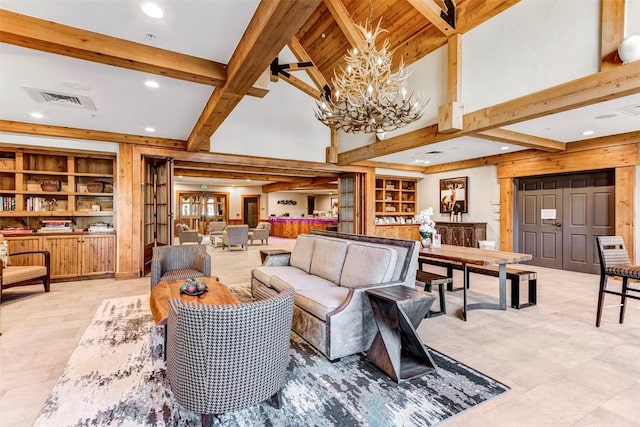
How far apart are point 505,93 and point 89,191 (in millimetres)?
6938

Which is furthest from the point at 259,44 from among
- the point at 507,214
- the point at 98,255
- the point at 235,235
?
the point at 235,235

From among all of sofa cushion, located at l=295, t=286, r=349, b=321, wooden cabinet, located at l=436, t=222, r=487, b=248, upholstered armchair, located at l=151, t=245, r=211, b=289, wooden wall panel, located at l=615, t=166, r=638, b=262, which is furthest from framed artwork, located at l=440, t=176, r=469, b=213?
upholstered armchair, located at l=151, t=245, r=211, b=289

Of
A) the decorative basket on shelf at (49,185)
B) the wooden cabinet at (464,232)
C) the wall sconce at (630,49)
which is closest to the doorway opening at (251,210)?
the wooden cabinet at (464,232)

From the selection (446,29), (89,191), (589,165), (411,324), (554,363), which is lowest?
(554,363)

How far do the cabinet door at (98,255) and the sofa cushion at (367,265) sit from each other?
15.0 ft

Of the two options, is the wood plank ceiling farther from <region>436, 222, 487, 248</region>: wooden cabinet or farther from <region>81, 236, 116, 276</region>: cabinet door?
<region>436, 222, 487, 248</region>: wooden cabinet

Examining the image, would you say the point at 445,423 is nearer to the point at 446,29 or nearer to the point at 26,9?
the point at 26,9

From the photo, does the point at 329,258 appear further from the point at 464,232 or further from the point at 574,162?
the point at 574,162

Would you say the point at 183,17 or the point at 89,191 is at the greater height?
the point at 183,17

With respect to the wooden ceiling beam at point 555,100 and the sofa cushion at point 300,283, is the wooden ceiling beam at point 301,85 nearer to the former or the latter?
the wooden ceiling beam at point 555,100

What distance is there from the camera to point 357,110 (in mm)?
3568

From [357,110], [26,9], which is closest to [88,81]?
[26,9]

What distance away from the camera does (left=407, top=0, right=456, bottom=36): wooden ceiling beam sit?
4082 mm

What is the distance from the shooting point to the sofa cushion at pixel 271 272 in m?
3.56
